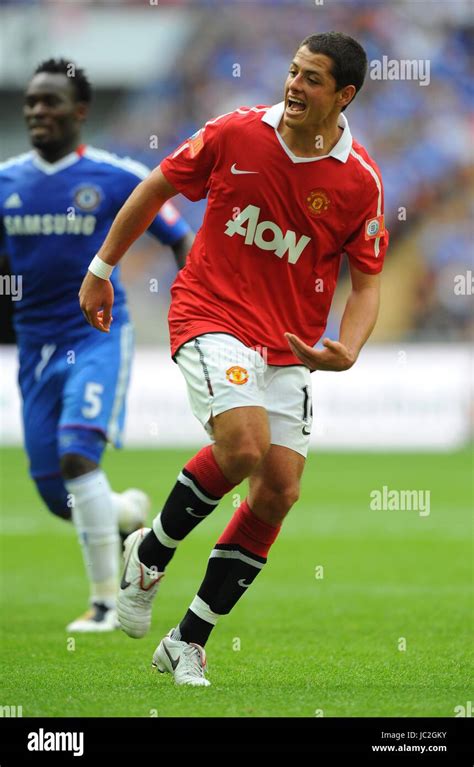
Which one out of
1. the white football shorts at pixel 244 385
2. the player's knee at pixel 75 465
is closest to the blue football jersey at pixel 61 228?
the player's knee at pixel 75 465

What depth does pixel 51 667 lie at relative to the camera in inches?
222

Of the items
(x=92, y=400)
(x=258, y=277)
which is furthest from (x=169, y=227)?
(x=258, y=277)

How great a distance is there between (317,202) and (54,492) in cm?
294

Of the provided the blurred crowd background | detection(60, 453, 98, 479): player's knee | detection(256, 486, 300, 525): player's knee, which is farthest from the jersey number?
the blurred crowd background

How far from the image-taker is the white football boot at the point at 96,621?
7.08 meters

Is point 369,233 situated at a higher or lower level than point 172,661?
higher

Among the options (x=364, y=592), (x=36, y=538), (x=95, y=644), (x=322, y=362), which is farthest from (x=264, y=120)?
(x=36, y=538)

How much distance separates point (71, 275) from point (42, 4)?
2625 cm

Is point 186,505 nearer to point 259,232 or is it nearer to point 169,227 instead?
point 259,232

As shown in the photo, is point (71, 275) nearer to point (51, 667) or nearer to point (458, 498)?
point (51, 667)

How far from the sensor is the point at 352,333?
5.18 metres

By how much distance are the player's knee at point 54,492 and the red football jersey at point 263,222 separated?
243 centimetres

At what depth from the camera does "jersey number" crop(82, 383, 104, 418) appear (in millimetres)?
7039
